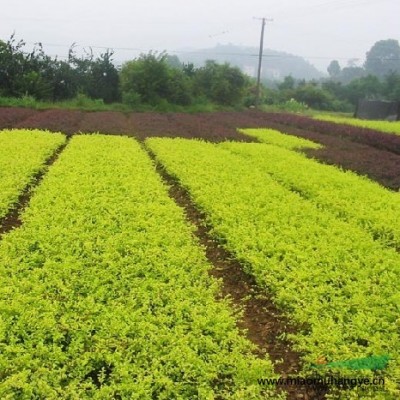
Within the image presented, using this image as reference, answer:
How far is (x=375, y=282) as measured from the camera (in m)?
6.54

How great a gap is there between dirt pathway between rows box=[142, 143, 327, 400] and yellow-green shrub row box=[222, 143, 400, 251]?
312 centimetres

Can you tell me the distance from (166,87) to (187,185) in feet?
91.0

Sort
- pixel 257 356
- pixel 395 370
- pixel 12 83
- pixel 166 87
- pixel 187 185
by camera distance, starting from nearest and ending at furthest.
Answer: pixel 395 370
pixel 257 356
pixel 187 185
pixel 12 83
pixel 166 87

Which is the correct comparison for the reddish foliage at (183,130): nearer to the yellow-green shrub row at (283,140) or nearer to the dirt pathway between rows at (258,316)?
the yellow-green shrub row at (283,140)

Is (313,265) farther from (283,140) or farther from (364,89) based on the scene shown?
(364,89)

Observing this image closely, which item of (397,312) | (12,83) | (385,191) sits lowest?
(397,312)

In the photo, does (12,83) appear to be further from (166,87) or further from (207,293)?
(207,293)

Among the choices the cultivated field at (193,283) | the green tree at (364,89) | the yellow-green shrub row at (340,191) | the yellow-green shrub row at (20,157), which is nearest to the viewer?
the cultivated field at (193,283)

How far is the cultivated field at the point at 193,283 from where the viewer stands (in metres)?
4.50

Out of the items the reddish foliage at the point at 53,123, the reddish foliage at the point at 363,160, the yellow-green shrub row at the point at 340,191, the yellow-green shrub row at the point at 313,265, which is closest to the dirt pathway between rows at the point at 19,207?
the yellow-green shrub row at the point at 313,265

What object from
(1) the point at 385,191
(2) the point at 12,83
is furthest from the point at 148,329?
(2) the point at 12,83

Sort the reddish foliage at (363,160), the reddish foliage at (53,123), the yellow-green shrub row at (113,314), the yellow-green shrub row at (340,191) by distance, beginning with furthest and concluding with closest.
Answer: the reddish foliage at (53,123) → the reddish foliage at (363,160) → the yellow-green shrub row at (340,191) → the yellow-green shrub row at (113,314)

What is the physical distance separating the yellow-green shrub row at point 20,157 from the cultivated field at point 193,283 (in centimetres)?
8

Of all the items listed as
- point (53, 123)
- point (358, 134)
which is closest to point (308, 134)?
point (358, 134)
